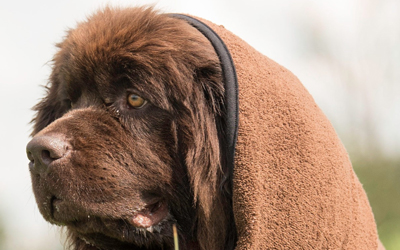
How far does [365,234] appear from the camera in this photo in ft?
10.1

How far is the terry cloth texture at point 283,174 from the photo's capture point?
266cm

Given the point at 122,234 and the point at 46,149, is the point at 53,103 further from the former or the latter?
the point at 122,234

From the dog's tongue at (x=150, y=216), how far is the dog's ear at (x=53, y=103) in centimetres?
101

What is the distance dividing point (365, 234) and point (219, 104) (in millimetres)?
1242

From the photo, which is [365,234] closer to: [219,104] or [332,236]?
[332,236]

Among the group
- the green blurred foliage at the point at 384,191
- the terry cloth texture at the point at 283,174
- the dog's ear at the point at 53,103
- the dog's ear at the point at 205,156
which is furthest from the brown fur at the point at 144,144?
the green blurred foliage at the point at 384,191

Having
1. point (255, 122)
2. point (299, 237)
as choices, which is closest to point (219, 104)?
point (255, 122)

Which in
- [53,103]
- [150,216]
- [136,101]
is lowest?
[150,216]

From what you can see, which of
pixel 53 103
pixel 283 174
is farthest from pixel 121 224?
pixel 53 103

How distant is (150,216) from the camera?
283cm

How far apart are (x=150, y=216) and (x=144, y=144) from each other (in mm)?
428

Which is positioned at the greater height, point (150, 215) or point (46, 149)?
point (46, 149)

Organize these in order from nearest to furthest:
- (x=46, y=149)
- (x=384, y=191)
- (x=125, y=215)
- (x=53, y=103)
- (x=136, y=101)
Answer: (x=46, y=149), (x=125, y=215), (x=136, y=101), (x=53, y=103), (x=384, y=191)

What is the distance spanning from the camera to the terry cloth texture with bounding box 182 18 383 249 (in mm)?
2662
